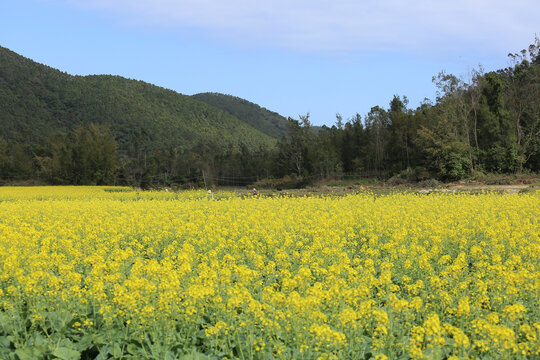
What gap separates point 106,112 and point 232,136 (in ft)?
100

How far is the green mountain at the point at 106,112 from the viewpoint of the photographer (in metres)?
90.1

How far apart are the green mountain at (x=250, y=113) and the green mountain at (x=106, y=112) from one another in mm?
24406

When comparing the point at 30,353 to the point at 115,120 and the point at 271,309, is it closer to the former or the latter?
the point at 271,309

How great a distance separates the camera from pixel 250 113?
154 metres

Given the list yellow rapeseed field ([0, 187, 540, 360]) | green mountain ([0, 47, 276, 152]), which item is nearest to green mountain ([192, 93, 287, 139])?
green mountain ([0, 47, 276, 152])

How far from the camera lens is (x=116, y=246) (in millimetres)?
8617

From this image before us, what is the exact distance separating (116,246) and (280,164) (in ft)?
163

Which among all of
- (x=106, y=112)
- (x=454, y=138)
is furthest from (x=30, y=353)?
(x=106, y=112)

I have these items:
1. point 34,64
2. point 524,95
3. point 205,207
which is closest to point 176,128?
point 34,64

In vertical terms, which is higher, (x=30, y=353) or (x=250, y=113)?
(x=250, y=113)

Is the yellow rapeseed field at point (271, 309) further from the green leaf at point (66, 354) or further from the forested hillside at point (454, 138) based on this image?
the forested hillside at point (454, 138)

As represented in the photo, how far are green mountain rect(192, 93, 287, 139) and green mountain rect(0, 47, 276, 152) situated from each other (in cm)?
2441

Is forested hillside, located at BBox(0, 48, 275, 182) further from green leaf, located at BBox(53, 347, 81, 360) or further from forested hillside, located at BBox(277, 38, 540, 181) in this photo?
green leaf, located at BBox(53, 347, 81, 360)

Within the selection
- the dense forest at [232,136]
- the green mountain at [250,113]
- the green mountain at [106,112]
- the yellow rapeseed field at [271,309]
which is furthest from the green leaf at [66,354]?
the green mountain at [250,113]
